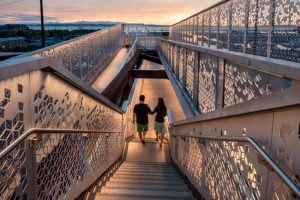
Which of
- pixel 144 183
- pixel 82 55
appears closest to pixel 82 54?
pixel 82 55

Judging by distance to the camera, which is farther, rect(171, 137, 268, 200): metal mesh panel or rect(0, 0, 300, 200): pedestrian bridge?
rect(171, 137, 268, 200): metal mesh panel

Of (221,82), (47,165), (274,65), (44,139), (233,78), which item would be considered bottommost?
(47,165)

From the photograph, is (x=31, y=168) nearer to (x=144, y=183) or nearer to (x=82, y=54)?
(x=144, y=183)

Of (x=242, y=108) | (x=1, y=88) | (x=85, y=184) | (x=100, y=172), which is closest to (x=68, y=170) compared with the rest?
(x=85, y=184)

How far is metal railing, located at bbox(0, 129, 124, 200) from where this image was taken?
206 centimetres

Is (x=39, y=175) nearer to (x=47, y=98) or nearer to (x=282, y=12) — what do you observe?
(x=47, y=98)

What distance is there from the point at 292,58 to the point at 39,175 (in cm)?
221

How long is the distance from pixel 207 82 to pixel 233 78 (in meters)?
1.80

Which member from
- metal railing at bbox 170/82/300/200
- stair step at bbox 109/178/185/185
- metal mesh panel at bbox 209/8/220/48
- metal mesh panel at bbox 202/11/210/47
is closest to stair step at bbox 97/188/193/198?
metal railing at bbox 170/82/300/200

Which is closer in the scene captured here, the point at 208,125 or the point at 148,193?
the point at 208,125

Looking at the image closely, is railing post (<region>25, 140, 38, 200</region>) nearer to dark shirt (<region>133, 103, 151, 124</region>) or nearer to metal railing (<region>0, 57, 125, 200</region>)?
metal railing (<region>0, 57, 125, 200</region>)

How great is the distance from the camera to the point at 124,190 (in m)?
4.43

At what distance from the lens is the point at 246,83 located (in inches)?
163

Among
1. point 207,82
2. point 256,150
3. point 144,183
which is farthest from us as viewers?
point 207,82
